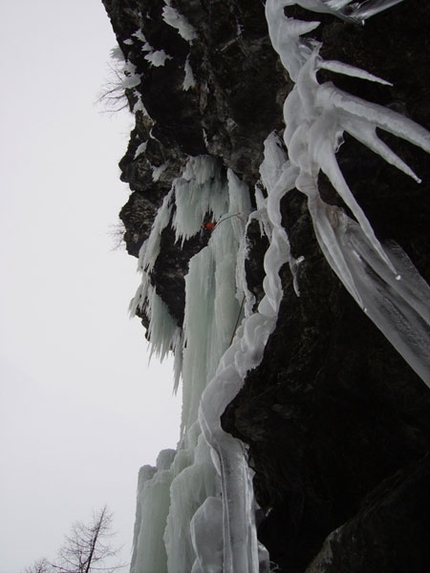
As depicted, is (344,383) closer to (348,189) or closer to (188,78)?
(348,189)

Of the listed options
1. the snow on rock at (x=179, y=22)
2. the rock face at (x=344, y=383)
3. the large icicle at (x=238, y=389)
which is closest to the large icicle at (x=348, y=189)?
the rock face at (x=344, y=383)

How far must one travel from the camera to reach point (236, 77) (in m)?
4.25

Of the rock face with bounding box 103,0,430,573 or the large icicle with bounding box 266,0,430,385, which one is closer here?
the large icicle with bounding box 266,0,430,385

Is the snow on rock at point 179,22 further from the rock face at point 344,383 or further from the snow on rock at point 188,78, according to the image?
the rock face at point 344,383

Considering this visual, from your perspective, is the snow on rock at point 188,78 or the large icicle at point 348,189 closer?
the large icicle at point 348,189

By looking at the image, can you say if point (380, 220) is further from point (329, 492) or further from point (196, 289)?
point (196, 289)

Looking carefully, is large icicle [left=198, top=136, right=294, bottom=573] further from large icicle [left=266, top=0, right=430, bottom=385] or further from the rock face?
large icicle [left=266, top=0, right=430, bottom=385]

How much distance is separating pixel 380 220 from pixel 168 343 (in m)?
4.86

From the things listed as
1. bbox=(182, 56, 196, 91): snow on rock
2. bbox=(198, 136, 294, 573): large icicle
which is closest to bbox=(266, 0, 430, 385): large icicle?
bbox=(198, 136, 294, 573): large icicle

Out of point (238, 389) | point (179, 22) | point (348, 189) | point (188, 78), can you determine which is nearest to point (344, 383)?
point (238, 389)

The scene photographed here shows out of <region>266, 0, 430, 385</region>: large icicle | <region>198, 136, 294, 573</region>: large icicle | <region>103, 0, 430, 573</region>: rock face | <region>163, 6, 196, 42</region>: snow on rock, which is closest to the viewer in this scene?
<region>266, 0, 430, 385</region>: large icicle

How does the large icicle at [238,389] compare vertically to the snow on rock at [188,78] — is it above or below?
below

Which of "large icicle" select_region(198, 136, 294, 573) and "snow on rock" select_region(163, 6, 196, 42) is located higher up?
"snow on rock" select_region(163, 6, 196, 42)

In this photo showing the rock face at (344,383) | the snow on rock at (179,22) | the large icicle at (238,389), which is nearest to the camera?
the rock face at (344,383)
